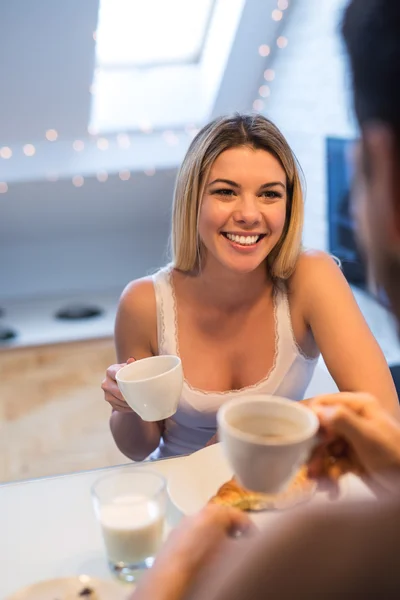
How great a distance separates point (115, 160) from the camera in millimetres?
3605

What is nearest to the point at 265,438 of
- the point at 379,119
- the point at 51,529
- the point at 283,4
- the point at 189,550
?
the point at 189,550

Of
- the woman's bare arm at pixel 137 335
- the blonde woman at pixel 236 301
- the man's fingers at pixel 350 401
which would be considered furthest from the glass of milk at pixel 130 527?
the woman's bare arm at pixel 137 335

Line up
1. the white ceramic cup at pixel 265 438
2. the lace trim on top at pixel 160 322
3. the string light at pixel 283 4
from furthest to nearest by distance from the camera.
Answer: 1. the string light at pixel 283 4
2. the lace trim on top at pixel 160 322
3. the white ceramic cup at pixel 265 438

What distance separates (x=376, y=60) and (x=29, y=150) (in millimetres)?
3179

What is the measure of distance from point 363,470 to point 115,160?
9.82 ft

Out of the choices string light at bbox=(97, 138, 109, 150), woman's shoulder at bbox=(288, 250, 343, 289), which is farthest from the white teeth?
string light at bbox=(97, 138, 109, 150)

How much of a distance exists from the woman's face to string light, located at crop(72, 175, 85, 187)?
2261mm

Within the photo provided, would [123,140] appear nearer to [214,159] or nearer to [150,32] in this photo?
[150,32]

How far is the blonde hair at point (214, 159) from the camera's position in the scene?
56.5 inches

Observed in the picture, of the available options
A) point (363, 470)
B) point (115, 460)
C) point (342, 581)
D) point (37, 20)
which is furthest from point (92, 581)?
point (37, 20)

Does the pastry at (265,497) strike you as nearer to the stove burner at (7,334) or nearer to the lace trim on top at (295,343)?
the lace trim on top at (295,343)

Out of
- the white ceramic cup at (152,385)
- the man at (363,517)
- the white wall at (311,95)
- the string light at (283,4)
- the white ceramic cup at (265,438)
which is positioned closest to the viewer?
the man at (363,517)

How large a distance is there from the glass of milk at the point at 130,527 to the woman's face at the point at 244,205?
2.11ft

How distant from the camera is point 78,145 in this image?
139 inches
